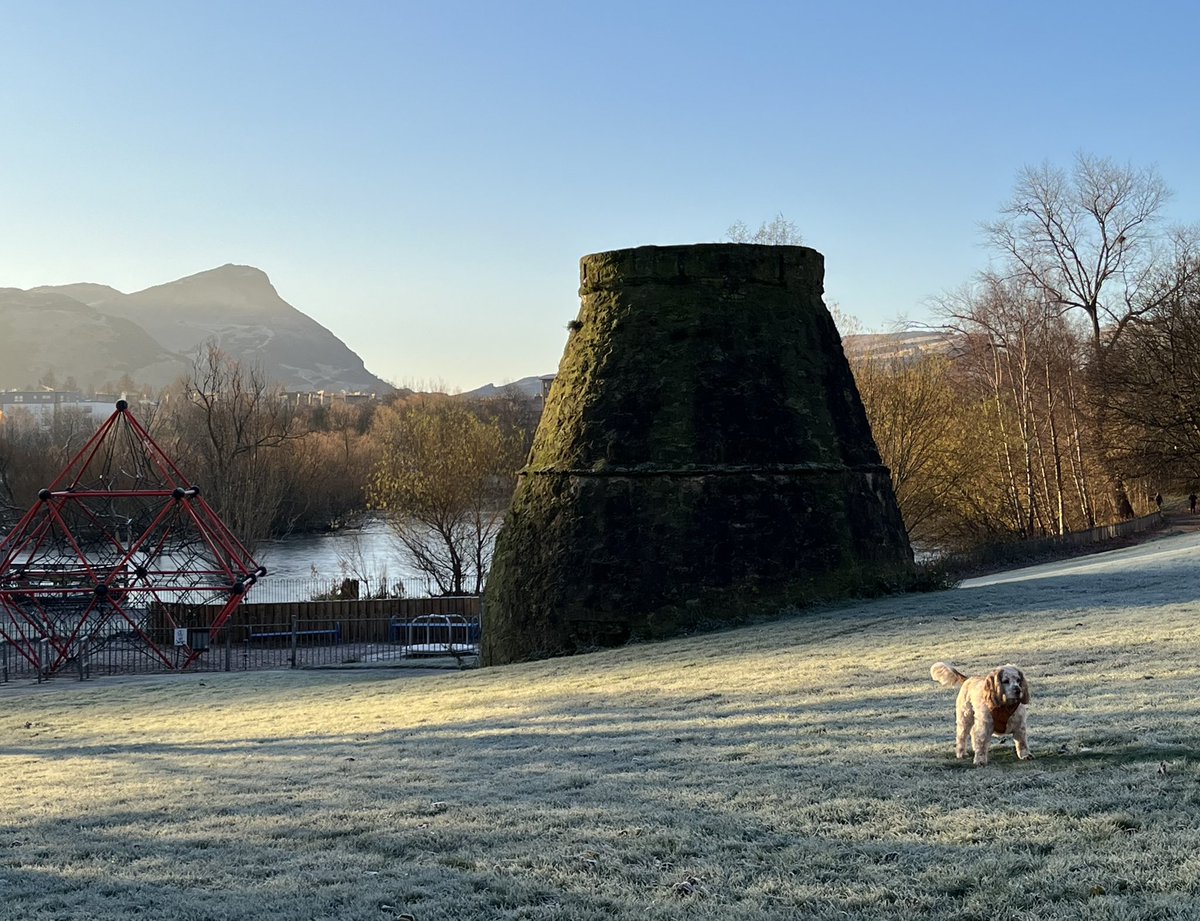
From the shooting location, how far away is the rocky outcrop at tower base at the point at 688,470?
16984 millimetres

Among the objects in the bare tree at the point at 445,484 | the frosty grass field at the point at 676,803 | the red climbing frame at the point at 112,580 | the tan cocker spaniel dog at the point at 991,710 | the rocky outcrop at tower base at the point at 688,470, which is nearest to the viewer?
the frosty grass field at the point at 676,803

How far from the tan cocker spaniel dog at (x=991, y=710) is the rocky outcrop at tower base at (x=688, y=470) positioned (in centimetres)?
989

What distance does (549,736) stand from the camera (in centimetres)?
949

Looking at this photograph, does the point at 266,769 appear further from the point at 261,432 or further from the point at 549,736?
the point at 261,432

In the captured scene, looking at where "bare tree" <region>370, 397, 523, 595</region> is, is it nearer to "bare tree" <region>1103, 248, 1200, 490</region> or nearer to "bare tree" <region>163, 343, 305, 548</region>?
"bare tree" <region>163, 343, 305, 548</region>

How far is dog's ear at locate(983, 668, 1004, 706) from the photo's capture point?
6.31 metres

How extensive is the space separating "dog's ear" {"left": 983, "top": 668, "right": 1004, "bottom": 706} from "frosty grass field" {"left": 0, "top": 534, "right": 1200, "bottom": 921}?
412 millimetres

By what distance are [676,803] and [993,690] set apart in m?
1.87

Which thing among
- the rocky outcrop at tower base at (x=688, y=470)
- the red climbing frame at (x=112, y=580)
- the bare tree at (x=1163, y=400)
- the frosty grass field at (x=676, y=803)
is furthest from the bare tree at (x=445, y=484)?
the frosty grass field at (x=676, y=803)

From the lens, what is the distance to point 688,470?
17.2 meters

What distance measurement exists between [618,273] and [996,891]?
1466 centimetres

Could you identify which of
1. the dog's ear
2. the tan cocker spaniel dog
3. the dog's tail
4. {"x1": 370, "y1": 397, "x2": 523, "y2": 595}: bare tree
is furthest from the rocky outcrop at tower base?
{"x1": 370, "y1": 397, "x2": 523, "y2": 595}: bare tree

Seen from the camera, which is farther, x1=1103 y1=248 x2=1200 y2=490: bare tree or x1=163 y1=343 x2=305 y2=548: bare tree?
x1=163 y1=343 x2=305 y2=548: bare tree

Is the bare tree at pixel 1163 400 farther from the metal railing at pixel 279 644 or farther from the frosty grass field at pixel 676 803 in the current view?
the frosty grass field at pixel 676 803
